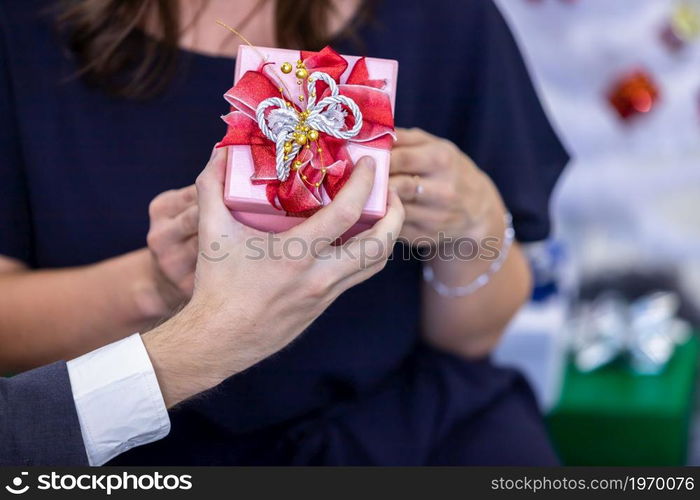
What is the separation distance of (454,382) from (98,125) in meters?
0.42

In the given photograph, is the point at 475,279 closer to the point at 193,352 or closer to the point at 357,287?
the point at 357,287

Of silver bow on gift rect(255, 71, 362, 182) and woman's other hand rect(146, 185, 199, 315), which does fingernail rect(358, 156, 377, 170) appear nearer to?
silver bow on gift rect(255, 71, 362, 182)

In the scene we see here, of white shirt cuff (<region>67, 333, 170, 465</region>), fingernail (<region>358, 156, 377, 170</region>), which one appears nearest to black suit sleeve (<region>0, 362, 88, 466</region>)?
white shirt cuff (<region>67, 333, 170, 465</region>)

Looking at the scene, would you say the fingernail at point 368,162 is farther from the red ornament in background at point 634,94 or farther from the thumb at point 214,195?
the red ornament in background at point 634,94

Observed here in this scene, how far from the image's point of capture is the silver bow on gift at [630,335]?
50.9 inches

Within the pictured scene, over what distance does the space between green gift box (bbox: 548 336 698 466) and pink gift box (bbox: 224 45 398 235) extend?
2.23 feet

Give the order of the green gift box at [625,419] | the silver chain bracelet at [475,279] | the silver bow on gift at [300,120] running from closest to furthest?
the silver bow on gift at [300,120] → the silver chain bracelet at [475,279] → the green gift box at [625,419]

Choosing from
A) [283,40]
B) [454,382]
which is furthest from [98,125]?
[454,382]

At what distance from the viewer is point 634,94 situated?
4.60 ft

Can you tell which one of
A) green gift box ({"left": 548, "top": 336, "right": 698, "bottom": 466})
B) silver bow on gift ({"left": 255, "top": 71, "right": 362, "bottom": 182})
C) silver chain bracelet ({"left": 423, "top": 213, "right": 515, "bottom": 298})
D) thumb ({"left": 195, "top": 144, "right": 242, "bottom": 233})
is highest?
silver bow on gift ({"left": 255, "top": 71, "right": 362, "bottom": 182})

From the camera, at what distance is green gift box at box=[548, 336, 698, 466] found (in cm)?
123

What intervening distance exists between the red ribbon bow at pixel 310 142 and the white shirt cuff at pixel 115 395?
147mm

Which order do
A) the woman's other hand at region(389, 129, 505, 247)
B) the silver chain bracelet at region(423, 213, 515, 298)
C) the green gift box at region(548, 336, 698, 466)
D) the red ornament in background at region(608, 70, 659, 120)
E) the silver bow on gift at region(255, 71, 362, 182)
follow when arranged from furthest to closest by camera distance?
the red ornament in background at region(608, 70, 659, 120), the green gift box at region(548, 336, 698, 466), the silver chain bracelet at region(423, 213, 515, 298), the woman's other hand at region(389, 129, 505, 247), the silver bow on gift at region(255, 71, 362, 182)

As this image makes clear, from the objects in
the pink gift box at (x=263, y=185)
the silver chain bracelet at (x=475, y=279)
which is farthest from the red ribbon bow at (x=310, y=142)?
the silver chain bracelet at (x=475, y=279)
